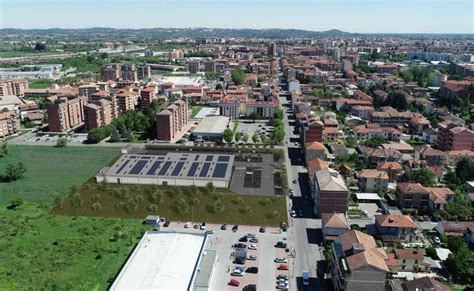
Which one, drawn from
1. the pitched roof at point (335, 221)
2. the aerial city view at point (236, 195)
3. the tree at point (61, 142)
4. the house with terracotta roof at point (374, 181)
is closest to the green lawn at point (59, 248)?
the aerial city view at point (236, 195)

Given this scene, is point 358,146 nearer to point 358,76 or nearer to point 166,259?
point 166,259

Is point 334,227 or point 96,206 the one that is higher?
point 334,227

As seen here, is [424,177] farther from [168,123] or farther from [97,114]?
[97,114]

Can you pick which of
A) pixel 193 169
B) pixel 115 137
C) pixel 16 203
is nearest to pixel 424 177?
pixel 193 169

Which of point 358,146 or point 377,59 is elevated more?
point 377,59

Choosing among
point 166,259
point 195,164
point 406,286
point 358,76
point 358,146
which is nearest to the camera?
point 406,286

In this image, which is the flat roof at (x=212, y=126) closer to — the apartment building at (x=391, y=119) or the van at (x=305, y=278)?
the apartment building at (x=391, y=119)

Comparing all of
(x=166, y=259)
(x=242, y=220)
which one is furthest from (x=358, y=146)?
(x=166, y=259)
